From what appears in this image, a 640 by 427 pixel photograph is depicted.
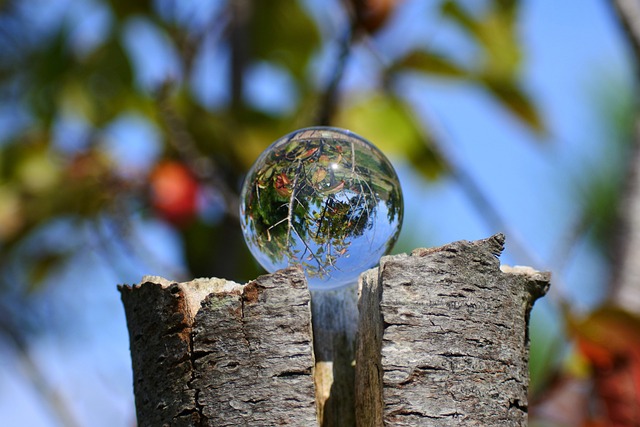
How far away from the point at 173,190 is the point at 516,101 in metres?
1.01

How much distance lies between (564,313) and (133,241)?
113 cm

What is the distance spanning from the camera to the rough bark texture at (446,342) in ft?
2.44

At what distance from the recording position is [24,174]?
2379 millimetres

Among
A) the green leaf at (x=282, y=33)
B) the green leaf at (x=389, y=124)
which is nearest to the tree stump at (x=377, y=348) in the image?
the green leaf at (x=389, y=124)

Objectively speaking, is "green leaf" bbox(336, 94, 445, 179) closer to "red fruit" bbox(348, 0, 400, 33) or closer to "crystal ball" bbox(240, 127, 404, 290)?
"red fruit" bbox(348, 0, 400, 33)

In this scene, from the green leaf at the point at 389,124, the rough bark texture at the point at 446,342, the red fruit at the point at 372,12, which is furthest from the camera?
the green leaf at the point at 389,124

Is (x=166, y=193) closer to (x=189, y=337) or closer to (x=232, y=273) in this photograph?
(x=232, y=273)

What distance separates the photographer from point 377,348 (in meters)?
0.78

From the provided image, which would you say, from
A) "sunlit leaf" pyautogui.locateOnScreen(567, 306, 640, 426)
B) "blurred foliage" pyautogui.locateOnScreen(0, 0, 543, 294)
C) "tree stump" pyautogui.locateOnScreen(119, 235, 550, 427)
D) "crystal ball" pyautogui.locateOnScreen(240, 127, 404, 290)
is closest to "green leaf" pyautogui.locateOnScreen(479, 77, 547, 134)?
"blurred foliage" pyautogui.locateOnScreen(0, 0, 543, 294)

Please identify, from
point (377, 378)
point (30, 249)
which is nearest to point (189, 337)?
point (377, 378)

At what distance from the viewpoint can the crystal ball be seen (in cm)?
87

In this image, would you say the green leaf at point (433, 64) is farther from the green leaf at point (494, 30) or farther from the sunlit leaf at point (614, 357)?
the sunlit leaf at point (614, 357)

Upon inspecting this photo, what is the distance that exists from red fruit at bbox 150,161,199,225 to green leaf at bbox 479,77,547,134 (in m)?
0.90

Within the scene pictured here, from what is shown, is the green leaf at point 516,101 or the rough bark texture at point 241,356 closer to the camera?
the rough bark texture at point 241,356
